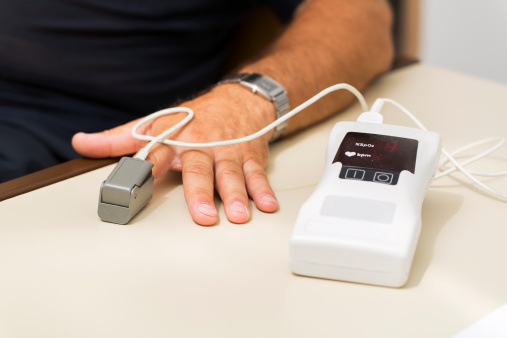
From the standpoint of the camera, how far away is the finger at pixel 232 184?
65cm

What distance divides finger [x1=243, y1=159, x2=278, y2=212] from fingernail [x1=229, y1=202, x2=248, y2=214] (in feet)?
0.07

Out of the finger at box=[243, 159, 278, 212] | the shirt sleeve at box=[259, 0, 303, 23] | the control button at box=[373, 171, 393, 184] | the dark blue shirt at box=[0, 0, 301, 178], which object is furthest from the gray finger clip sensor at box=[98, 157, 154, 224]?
the shirt sleeve at box=[259, 0, 303, 23]

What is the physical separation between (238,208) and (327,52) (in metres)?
0.46

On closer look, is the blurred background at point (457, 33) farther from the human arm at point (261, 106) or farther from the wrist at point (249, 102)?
the wrist at point (249, 102)

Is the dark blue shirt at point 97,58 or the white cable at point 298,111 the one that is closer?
the white cable at point 298,111

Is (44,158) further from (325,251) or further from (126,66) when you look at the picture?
(325,251)

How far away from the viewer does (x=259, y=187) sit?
2.28 ft

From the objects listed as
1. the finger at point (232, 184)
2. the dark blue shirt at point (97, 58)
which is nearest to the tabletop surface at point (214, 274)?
the finger at point (232, 184)

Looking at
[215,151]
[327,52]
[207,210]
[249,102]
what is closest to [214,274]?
[207,210]

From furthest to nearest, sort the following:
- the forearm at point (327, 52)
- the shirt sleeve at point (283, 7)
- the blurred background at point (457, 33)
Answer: the blurred background at point (457, 33) → the shirt sleeve at point (283, 7) → the forearm at point (327, 52)

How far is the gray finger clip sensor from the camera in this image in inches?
25.2

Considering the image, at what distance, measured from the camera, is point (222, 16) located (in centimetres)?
116

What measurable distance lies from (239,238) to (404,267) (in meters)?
0.17

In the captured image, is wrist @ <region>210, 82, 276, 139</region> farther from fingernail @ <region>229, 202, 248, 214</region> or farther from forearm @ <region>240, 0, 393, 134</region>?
fingernail @ <region>229, 202, 248, 214</region>
